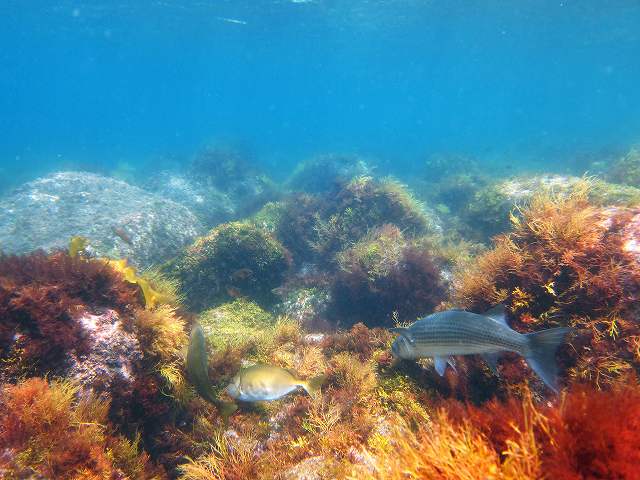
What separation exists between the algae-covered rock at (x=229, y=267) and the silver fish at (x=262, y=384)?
16.3ft

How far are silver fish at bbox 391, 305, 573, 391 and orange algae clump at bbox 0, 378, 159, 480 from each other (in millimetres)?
3113

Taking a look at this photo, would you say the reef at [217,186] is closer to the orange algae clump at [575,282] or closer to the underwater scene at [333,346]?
the underwater scene at [333,346]

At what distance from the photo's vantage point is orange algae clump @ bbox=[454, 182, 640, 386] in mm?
3305

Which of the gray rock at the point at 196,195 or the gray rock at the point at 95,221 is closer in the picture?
the gray rock at the point at 95,221

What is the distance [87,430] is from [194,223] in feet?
40.6

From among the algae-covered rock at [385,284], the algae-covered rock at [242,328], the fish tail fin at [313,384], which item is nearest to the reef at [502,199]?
the algae-covered rock at [385,284]

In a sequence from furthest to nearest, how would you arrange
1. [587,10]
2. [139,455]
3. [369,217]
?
[587,10] → [369,217] → [139,455]

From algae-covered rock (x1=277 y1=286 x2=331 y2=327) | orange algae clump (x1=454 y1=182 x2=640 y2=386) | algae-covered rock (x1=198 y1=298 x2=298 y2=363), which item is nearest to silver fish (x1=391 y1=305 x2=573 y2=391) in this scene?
orange algae clump (x1=454 y1=182 x2=640 y2=386)

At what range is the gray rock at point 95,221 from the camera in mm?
11477

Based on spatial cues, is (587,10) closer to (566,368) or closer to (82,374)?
(566,368)

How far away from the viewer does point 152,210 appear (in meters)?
13.9

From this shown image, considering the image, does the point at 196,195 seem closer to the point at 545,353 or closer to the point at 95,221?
the point at 95,221

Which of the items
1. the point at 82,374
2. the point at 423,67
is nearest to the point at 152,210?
the point at 82,374

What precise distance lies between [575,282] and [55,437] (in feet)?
17.9
